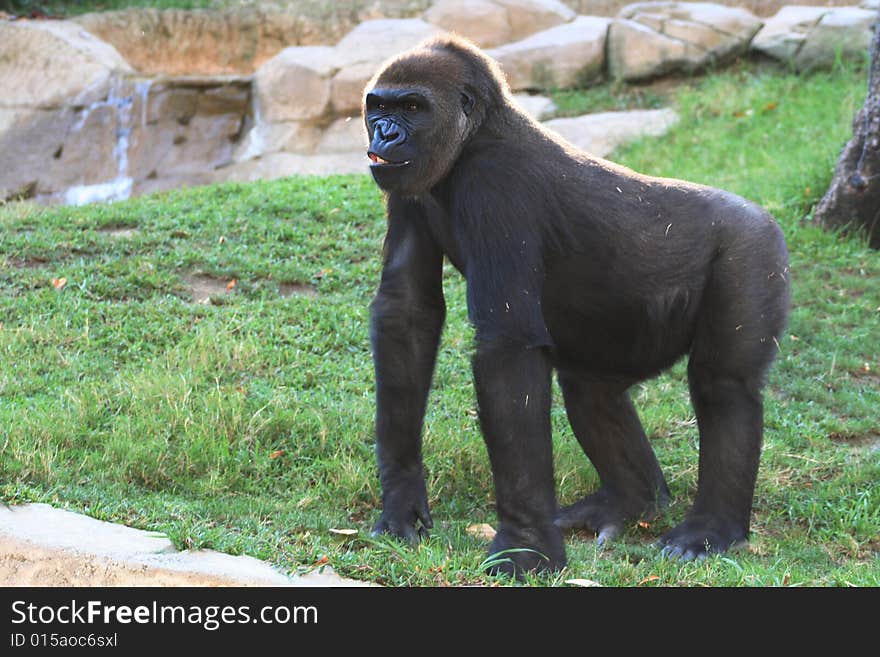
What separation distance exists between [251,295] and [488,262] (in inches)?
129

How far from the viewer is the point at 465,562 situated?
3.62m

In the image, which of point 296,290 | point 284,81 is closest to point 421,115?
point 296,290

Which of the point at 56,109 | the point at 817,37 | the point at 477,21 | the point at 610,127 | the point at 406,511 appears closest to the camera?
the point at 406,511

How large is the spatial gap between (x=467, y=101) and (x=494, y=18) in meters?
10.2

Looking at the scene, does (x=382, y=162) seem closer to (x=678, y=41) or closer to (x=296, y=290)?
(x=296, y=290)

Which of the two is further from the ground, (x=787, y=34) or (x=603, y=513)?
(x=787, y=34)

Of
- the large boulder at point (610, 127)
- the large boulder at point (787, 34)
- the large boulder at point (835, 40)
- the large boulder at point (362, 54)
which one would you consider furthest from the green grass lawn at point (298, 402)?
the large boulder at point (362, 54)

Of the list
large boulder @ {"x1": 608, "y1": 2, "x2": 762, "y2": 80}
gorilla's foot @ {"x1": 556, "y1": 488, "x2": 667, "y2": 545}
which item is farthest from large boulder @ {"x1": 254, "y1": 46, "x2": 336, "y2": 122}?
gorilla's foot @ {"x1": 556, "y1": 488, "x2": 667, "y2": 545}

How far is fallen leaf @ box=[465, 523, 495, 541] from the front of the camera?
4.26m

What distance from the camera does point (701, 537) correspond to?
4.21 metres

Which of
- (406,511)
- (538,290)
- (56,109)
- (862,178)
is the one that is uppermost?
(538,290)

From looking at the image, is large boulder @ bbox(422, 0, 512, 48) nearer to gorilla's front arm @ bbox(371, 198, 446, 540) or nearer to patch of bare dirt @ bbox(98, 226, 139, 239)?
patch of bare dirt @ bbox(98, 226, 139, 239)

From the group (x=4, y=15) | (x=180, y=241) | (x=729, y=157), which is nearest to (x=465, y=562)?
(x=180, y=241)

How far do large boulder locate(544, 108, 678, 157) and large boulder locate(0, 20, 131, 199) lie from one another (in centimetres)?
536
